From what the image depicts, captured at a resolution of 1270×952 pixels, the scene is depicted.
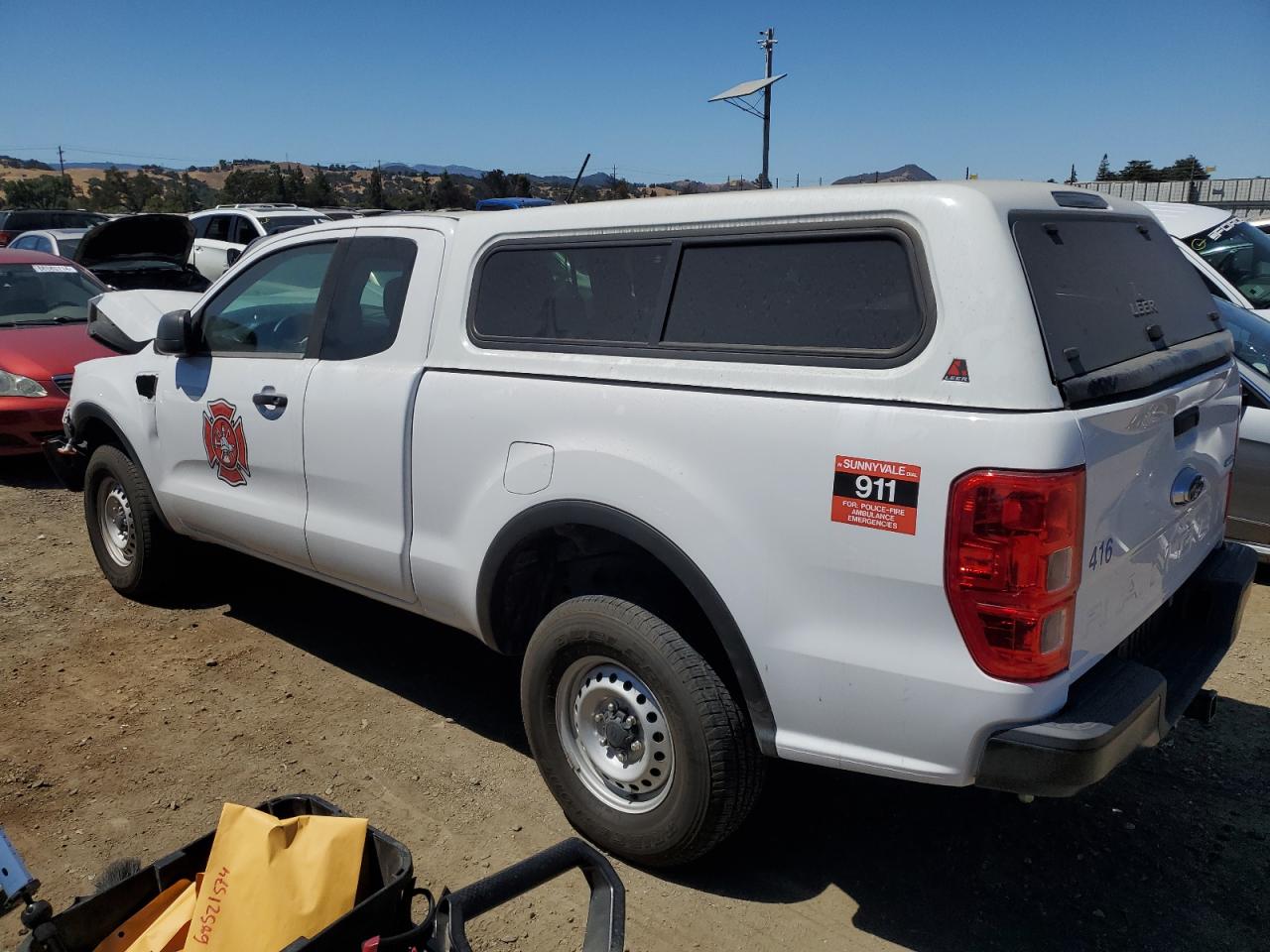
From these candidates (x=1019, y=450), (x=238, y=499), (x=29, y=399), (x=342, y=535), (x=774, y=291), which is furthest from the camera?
(x=29, y=399)

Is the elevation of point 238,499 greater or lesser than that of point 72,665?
greater

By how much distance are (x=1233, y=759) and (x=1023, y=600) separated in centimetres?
214

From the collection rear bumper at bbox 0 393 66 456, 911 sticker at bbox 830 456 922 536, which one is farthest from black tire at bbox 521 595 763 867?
rear bumper at bbox 0 393 66 456

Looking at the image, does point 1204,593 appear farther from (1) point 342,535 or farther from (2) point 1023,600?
(1) point 342,535

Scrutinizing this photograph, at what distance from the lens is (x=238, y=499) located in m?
4.36

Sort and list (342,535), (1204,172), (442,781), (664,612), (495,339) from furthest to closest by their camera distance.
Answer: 1. (1204,172)
2. (342,535)
3. (442,781)
4. (495,339)
5. (664,612)

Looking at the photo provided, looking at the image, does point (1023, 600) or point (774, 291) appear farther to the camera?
point (774, 291)

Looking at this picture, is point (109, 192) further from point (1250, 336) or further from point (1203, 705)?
point (1203, 705)

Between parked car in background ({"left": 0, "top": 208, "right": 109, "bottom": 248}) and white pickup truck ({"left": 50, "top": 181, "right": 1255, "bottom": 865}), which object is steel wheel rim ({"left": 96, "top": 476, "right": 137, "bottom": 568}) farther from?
parked car in background ({"left": 0, "top": 208, "right": 109, "bottom": 248})

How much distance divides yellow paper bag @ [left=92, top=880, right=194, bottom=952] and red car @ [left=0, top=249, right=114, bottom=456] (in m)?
6.14

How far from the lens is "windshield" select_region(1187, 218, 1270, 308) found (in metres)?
7.75

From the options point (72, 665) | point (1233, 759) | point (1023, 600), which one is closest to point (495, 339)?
point (1023, 600)

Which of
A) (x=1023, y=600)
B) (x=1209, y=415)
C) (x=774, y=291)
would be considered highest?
(x=774, y=291)

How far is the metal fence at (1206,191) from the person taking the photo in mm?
29062
